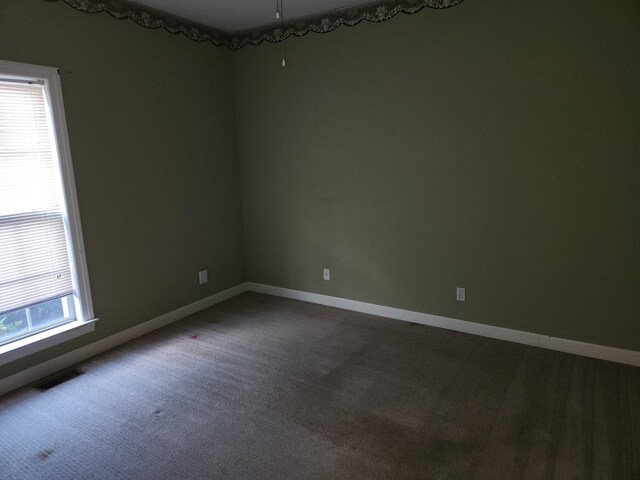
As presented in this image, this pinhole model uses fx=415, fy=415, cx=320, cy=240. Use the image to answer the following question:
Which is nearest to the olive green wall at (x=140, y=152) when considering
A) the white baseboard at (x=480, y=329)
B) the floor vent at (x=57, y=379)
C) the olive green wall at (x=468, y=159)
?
the floor vent at (x=57, y=379)

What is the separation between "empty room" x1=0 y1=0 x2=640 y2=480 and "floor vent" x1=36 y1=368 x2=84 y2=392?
0.05 ft

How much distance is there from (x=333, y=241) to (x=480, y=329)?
1.47 metres

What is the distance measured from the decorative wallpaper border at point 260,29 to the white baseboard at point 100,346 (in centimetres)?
238

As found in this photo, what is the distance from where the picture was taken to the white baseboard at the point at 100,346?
8.84 feet

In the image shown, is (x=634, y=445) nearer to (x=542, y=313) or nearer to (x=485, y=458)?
(x=485, y=458)

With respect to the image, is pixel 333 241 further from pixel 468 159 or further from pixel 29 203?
pixel 29 203

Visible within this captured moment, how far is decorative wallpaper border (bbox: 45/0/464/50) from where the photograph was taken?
118 inches

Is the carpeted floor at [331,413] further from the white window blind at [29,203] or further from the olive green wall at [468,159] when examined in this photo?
the white window blind at [29,203]

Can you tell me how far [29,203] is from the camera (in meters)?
2.72

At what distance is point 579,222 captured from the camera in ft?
9.12

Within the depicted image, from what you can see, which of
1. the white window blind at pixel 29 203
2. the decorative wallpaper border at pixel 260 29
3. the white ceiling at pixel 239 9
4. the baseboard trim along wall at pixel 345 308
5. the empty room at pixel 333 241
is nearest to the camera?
the empty room at pixel 333 241

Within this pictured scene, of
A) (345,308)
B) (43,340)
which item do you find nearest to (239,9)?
(345,308)

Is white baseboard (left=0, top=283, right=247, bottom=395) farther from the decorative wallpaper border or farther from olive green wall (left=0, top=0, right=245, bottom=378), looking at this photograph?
the decorative wallpaper border

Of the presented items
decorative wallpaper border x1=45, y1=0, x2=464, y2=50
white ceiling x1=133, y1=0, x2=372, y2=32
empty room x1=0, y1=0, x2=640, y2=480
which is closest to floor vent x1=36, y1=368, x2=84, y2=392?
empty room x1=0, y1=0, x2=640, y2=480
